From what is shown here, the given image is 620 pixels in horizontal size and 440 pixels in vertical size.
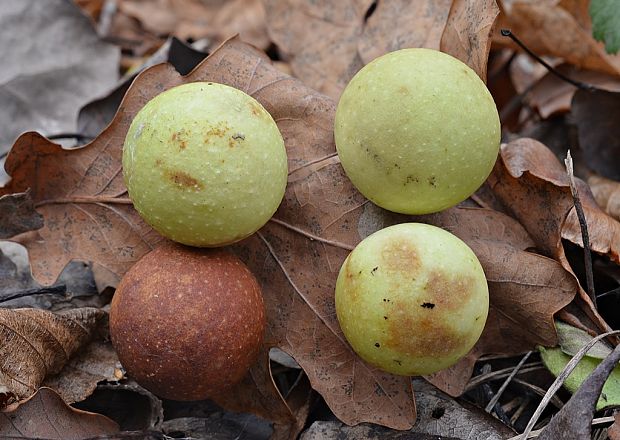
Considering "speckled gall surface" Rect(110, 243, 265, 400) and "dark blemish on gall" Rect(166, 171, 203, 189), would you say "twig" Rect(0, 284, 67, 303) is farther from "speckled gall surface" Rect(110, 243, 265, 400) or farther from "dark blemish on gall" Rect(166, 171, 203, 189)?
"dark blemish on gall" Rect(166, 171, 203, 189)

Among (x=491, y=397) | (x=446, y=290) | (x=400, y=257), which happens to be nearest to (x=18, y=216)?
(x=400, y=257)

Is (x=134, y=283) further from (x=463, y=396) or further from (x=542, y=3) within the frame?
(x=542, y=3)

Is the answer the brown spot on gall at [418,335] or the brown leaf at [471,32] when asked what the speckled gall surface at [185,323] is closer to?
the brown spot on gall at [418,335]

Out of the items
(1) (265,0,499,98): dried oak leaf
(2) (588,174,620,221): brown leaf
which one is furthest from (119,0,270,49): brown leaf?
(2) (588,174,620,221): brown leaf

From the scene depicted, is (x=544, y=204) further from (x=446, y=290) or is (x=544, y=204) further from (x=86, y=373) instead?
(x=86, y=373)

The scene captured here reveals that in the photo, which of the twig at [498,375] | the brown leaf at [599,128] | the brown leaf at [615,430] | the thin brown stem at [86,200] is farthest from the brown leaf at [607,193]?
the thin brown stem at [86,200]
